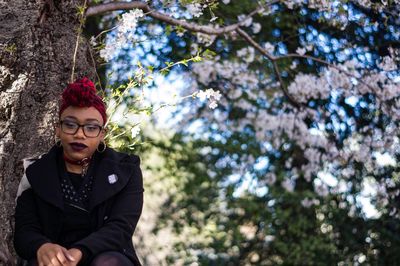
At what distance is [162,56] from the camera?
24.6ft

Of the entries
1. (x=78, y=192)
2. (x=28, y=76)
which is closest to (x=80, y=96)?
(x=78, y=192)

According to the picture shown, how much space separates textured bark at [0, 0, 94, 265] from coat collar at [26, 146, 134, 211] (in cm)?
34

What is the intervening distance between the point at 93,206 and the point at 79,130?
0.95 feet

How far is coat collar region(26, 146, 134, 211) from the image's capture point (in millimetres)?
2787

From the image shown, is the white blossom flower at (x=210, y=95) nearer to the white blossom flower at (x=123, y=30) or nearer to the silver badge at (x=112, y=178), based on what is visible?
the white blossom flower at (x=123, y=30)

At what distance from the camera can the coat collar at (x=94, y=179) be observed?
279cm

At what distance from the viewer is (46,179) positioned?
2.82 metres

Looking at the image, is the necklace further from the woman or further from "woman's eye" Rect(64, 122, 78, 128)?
"woman's eye" Rect(64, 122, 78, 128)

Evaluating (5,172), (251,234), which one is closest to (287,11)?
(251,234)

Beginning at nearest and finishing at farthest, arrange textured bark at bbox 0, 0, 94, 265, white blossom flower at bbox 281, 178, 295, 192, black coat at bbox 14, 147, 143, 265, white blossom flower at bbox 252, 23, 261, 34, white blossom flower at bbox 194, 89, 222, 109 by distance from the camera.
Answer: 1. black coat at bbox 14, 147, 143, 265
2. textured bark at bbox 0, 0, 94, 265
3. white blossom flower at bbox 194, 89, 222, 109
4. white blossom flower at bbox 252, 23, 261, 34
5. white blossom flower at bbox 281, 178, 295, 192

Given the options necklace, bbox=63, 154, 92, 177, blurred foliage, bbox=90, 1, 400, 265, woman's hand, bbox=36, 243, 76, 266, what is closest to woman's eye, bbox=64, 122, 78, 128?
necklace, bbox=63, 154, 92, 177

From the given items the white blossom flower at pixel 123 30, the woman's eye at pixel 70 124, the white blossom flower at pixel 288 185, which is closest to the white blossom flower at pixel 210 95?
the white blossom flower at pixel 123 30

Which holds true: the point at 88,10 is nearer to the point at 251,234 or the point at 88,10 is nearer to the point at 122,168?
the point at 122,168

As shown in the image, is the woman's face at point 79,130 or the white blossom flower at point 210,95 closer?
the woman's face at point 79,130
